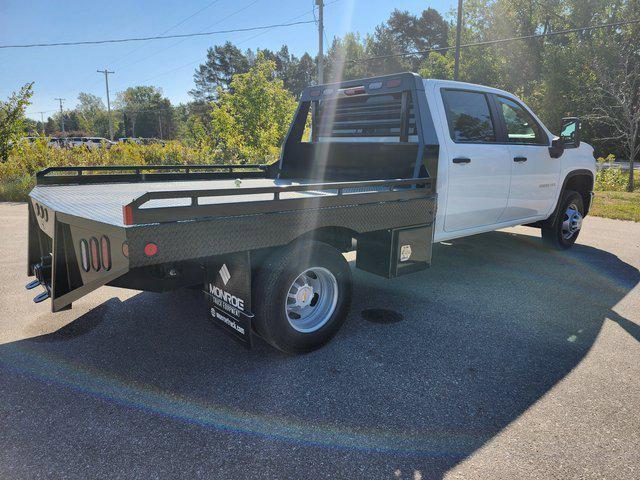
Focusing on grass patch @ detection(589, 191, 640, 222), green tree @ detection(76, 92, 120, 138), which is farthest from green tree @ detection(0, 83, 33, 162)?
green tree @ detection(76, 92, 120, 138)

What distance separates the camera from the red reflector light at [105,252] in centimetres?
241

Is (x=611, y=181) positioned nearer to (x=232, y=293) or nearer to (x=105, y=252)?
(x=232, y=293)

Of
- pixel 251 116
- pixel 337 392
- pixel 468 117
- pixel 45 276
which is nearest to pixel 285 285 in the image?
Answer: pixel 337 392

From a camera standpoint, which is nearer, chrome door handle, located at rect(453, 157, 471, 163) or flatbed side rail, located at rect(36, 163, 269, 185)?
chrome door handle, located at rect(453, 157, 471, 163)

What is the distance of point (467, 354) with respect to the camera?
343cm

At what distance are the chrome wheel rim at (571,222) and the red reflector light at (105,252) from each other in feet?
19.8

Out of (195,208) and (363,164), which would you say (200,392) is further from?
(363,164)

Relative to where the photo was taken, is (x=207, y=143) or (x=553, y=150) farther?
(x=207, y=143)

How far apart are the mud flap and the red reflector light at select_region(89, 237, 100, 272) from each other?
2.27 ft

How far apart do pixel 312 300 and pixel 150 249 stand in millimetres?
1453

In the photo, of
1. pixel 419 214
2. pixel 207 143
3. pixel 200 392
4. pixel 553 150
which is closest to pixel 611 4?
pixel 207 143

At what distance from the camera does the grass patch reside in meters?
9.81

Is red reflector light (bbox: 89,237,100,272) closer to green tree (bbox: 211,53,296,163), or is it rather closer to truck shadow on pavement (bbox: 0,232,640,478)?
truck shadow on pavement (bbox: 0,232,640,478)

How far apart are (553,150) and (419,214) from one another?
9.18ft
